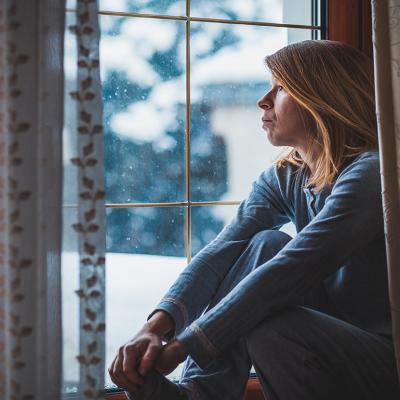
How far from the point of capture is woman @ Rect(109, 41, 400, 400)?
4.13ft

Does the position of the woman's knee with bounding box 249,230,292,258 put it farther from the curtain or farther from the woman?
the curtain

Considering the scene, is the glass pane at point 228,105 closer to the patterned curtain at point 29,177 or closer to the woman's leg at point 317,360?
the woman's leg at point 317,360

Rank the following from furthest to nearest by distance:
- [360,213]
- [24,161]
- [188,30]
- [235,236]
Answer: [188,30]
[235,236]
[360,213]
[24,161]

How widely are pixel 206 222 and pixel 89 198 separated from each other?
0.80 m

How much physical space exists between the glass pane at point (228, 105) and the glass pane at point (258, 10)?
3cm

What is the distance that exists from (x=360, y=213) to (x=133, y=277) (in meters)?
0.73

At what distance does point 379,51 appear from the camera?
3.96ft

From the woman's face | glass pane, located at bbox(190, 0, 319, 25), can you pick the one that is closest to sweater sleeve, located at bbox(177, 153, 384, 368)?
the woman's face

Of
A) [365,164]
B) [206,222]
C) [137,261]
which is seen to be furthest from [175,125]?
[365,164]

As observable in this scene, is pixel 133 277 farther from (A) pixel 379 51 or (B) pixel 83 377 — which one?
(A) pixel 379 51

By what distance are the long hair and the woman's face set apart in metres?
0.02

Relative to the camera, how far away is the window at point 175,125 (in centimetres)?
169

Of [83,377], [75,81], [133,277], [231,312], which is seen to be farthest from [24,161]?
[133,277]

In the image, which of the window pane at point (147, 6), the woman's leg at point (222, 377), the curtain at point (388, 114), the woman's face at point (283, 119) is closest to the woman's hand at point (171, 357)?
the woman's leg at point (222, 377)
